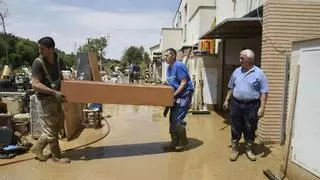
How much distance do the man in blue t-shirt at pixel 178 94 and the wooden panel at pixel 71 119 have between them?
207 cm

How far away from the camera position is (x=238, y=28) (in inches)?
440

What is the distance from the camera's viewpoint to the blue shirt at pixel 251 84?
701 cm

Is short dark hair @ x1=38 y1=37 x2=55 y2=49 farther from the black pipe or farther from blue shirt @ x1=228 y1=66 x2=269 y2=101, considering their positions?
the black pipe

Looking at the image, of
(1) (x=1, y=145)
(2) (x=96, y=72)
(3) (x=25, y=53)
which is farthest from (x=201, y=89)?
(3) (x=25, y=53)

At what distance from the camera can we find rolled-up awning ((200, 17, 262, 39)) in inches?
369

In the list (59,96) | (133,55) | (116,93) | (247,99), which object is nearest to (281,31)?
(247,99)

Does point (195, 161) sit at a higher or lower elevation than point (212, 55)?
lower

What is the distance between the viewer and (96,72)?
11562 millimetres

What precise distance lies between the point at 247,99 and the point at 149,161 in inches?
73.3

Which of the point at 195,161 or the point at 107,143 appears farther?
the point at 107,143

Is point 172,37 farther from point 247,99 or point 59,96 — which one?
point 59,96

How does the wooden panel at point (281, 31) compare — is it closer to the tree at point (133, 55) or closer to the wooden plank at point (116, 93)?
the wooden plank at point (116, 93)

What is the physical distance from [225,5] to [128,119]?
5.30 metres

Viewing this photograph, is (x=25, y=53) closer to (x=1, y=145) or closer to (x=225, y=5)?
(x=225, y=5)
